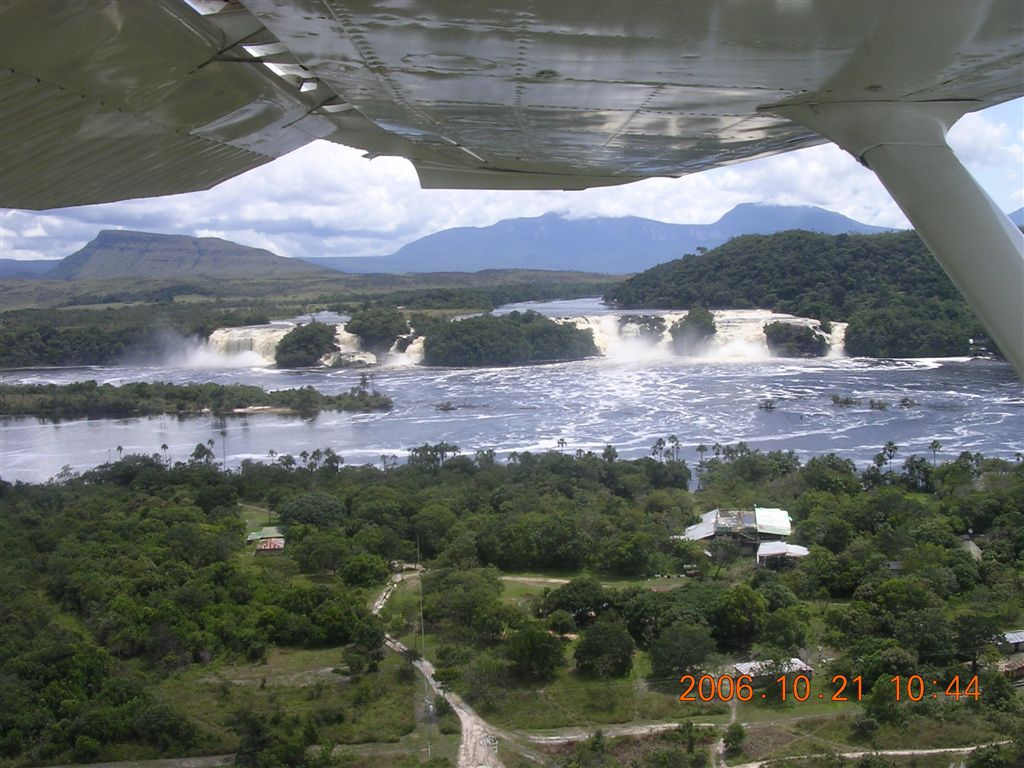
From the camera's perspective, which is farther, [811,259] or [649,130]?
[811,259]

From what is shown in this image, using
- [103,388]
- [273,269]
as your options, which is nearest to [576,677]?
[103,388]

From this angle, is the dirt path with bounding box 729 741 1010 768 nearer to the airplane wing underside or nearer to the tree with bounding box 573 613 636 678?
the tree with bounding box 573 613 636 678

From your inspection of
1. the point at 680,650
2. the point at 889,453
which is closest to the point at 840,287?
the point at 889,453

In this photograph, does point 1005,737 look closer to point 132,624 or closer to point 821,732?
point 821,732

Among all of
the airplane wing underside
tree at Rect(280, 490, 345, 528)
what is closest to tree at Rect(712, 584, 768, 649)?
tree at Rect(280, 490, 345, 528)

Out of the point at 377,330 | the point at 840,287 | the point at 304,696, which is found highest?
the point at 840,287

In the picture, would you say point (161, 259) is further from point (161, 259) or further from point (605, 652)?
point (605, 652)
